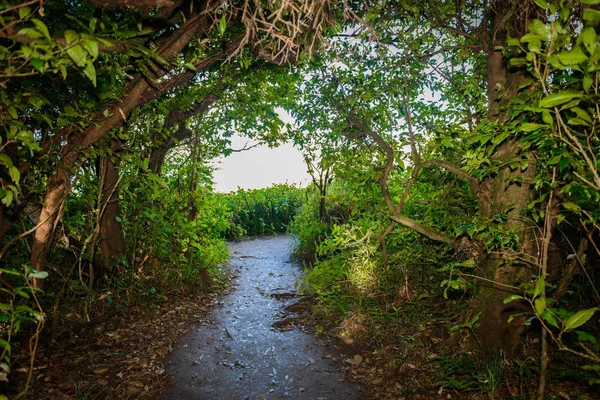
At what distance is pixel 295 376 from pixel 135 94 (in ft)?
11.1

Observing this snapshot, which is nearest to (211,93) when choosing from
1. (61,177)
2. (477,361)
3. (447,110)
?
(61,177)

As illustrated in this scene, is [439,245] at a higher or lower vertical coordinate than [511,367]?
higher

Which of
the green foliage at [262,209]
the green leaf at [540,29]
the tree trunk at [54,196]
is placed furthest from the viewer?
the green foliage at [262,209]

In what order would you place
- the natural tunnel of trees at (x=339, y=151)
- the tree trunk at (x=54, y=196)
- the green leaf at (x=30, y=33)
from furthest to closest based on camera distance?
the tree trunk at (x=54, y=196) < the natural tunnel of trees at (x=339, y=151) < the green leaf at (x=30, y=33)

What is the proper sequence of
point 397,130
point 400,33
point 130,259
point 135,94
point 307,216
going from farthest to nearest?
1. point 307,216
2. point 130,259
3. point 397,130
4. point 400,33
5. point 135,94

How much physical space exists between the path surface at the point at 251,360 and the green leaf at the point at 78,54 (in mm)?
3155

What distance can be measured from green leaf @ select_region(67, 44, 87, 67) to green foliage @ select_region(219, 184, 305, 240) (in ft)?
34.4

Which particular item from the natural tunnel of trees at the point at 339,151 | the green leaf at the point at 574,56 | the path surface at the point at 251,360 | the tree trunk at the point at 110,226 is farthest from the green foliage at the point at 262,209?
the green leaf at the point at 574,56

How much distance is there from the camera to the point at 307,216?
9.34 m

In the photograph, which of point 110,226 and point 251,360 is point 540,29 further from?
point 110,226

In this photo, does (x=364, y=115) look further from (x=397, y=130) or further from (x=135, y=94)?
(x=135, y=94)

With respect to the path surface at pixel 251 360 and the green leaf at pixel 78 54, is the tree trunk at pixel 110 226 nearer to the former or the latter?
the path surface at pixel 251 360

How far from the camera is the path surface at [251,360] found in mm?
3574

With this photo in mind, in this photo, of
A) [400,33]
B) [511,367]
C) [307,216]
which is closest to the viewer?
[511,367]
